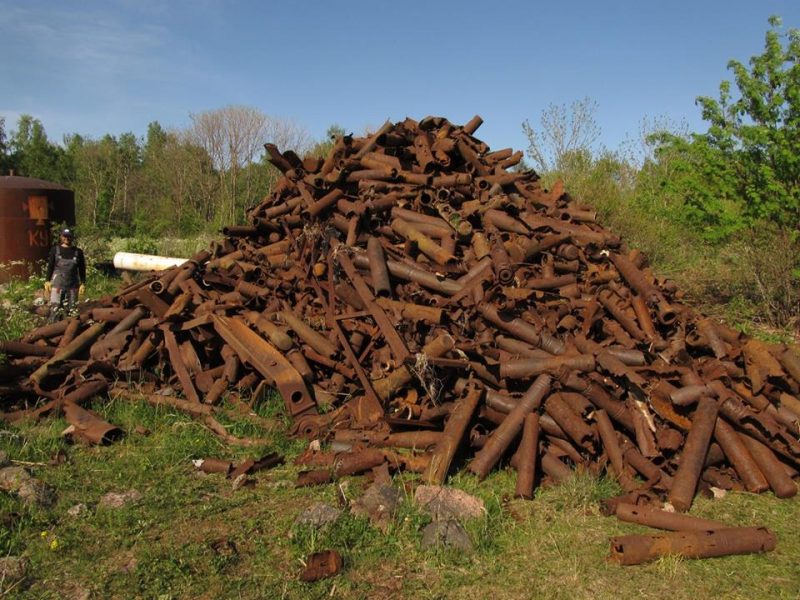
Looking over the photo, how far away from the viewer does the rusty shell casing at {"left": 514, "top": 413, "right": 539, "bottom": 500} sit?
16.9ft

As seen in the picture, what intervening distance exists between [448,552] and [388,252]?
4.27 m

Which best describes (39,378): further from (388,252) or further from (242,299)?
(388,252)

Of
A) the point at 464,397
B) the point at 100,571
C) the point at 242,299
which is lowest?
the point at 100,571

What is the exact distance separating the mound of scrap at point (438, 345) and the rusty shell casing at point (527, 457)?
0.02 metres

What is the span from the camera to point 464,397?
6105mm

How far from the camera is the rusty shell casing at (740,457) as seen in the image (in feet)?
17.4

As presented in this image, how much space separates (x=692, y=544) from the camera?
4.22 meters

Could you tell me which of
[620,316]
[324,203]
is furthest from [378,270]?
[620,316]

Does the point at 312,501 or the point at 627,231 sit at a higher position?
the point at 627,231

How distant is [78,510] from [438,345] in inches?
135

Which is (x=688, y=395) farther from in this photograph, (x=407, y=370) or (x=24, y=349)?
(x=24, y=349)

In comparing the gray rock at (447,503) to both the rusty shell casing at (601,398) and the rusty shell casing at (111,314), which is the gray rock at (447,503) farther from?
the rusty shell casing at (111,314)

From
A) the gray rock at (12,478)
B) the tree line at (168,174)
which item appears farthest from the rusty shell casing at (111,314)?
the tree line at (168,174)

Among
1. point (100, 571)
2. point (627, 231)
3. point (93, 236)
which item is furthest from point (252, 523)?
point (93, 236)
